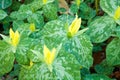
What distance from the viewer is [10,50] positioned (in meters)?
1.14

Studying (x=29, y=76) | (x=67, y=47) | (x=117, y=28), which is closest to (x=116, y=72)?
(x=117, y=28)

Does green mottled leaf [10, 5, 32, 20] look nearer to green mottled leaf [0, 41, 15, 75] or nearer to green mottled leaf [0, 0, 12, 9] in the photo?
green mottled leaf [0, 0, 12, 9]

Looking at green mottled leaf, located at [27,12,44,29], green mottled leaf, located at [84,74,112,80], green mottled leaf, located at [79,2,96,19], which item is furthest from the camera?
green mottled leaf, located at [79,2,96,19]

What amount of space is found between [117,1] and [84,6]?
0.84ft

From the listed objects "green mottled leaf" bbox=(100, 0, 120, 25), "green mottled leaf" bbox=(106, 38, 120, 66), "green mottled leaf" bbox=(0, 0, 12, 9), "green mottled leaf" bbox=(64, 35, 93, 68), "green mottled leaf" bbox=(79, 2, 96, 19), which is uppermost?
"green mottled leaf" bbox=(0, 0, 12, 9)

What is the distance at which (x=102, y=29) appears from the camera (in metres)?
1.22

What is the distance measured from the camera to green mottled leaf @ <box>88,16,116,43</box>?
3.95 ft

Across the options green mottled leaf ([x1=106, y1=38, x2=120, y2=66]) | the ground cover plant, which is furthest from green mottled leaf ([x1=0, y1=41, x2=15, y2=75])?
green mottled leaf ([x1=106, y1=38, x2=120, y2=66])

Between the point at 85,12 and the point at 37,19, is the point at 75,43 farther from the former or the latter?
the point at 85,12

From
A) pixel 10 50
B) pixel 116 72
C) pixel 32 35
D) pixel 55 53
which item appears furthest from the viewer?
pixel 116 72

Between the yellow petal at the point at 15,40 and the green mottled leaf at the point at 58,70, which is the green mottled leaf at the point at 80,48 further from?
the yellow petal at the point at 15,40

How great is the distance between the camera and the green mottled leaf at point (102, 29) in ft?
3.95

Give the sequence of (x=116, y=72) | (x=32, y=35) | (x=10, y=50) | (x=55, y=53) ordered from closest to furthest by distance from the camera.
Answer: (x=55, y=53)
(x=10, y=50)
(x=32, y=35)
(x=116, y=72)

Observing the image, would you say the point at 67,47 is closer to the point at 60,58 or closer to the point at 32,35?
the point at 60,58
